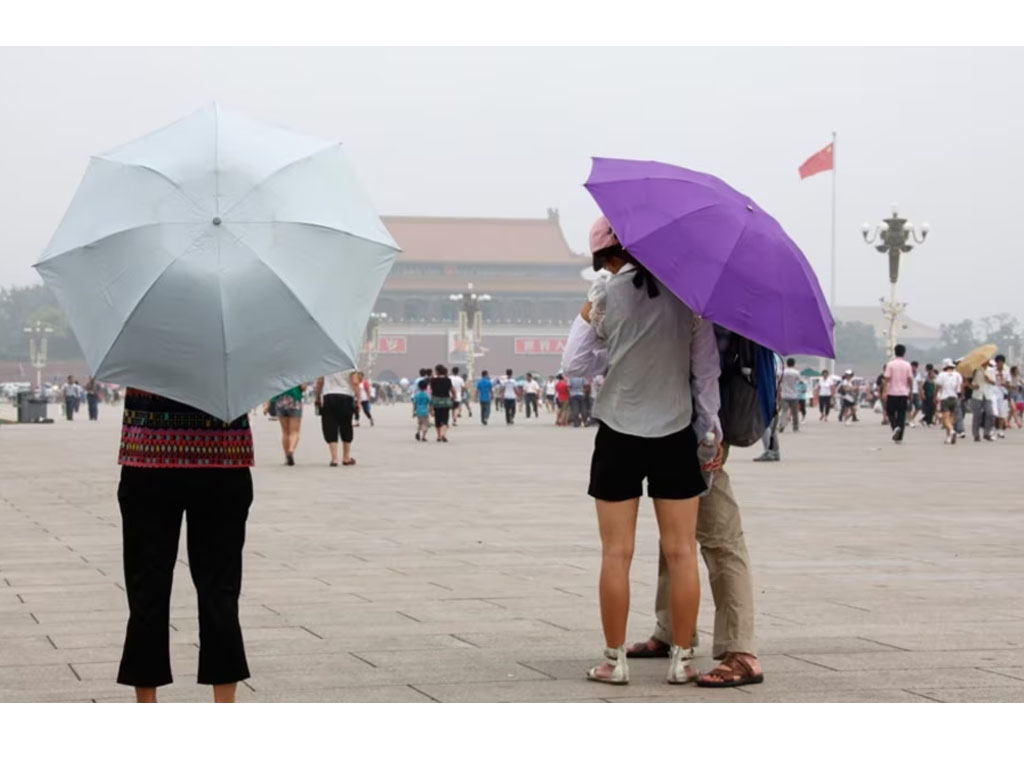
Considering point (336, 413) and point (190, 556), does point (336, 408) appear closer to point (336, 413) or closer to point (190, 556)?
point (336, 413)

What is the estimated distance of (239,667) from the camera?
4.17m

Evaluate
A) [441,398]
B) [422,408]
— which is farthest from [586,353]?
[422,408]

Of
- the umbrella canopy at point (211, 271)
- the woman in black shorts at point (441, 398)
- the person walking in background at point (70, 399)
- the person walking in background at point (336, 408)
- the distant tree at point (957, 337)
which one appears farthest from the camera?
the distant tree at point (957, 337)

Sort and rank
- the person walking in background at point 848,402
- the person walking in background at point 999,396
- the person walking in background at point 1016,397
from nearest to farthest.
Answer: the person walking in background at point 999,396
the person walking in background at point 1016,397
the person walking in background at point 848,402

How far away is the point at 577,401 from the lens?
29672mm

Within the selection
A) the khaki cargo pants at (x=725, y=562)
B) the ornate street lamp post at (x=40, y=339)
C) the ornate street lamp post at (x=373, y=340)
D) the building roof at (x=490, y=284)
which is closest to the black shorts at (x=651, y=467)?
the khaki cargo pants at (x=725, y=562)

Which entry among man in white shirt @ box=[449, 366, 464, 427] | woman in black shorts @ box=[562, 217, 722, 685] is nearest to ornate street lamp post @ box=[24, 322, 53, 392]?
man in white shirt @ box=[449, 366, 464, 427]

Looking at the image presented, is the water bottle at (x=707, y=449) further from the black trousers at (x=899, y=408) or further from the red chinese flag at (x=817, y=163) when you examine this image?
the red chinese flag at (x=817, y=163)

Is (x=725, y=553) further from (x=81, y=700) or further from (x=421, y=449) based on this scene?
(x=421, y=449)

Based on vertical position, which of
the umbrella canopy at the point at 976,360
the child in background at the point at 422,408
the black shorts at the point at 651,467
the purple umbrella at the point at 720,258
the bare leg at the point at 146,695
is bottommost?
the bare leg at the point at 146,695

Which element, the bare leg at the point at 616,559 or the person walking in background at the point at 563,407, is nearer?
the bare leg at the point at 616,559

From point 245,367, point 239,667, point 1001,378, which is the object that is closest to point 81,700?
point 239,667

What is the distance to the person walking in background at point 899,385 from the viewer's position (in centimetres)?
2006

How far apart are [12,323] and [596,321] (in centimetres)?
11674
